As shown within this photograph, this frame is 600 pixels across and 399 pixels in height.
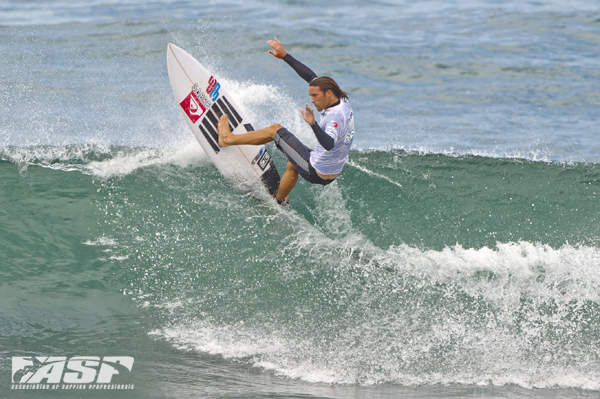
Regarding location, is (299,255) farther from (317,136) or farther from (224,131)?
(224,131)

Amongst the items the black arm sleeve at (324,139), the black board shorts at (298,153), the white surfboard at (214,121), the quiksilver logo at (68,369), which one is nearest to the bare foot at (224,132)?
the white surfboard at (214,121)

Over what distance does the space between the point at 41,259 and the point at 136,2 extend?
53.0 feet

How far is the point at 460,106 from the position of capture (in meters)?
14.1

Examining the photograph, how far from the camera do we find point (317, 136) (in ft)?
20.3

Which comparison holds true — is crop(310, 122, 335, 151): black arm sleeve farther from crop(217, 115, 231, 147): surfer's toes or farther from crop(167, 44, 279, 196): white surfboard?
crop(167, 44, 279, 196): white surfboard

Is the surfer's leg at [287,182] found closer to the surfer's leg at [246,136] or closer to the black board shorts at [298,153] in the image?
the black board shorts at [298,153]

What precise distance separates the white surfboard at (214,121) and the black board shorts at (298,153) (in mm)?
933

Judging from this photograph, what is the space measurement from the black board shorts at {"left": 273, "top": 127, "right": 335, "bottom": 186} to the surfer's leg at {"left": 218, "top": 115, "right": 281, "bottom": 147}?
82 millimetres

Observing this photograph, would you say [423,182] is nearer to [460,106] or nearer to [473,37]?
[460,106]

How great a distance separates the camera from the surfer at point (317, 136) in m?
6.29

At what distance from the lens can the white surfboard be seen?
310 inches

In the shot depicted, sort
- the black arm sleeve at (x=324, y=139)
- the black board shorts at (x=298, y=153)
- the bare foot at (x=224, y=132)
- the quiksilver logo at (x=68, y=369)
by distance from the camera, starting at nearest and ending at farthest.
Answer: the quiksilver logo at (x=68, y=369) → the black arm sleeve at (x=324, y=139) → the black board shorts at (x=298, y=153) → the bare foot at (x=224, y=132)

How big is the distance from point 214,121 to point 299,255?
215 centimetres

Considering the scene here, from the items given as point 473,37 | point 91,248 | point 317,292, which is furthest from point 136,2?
point 317,292
